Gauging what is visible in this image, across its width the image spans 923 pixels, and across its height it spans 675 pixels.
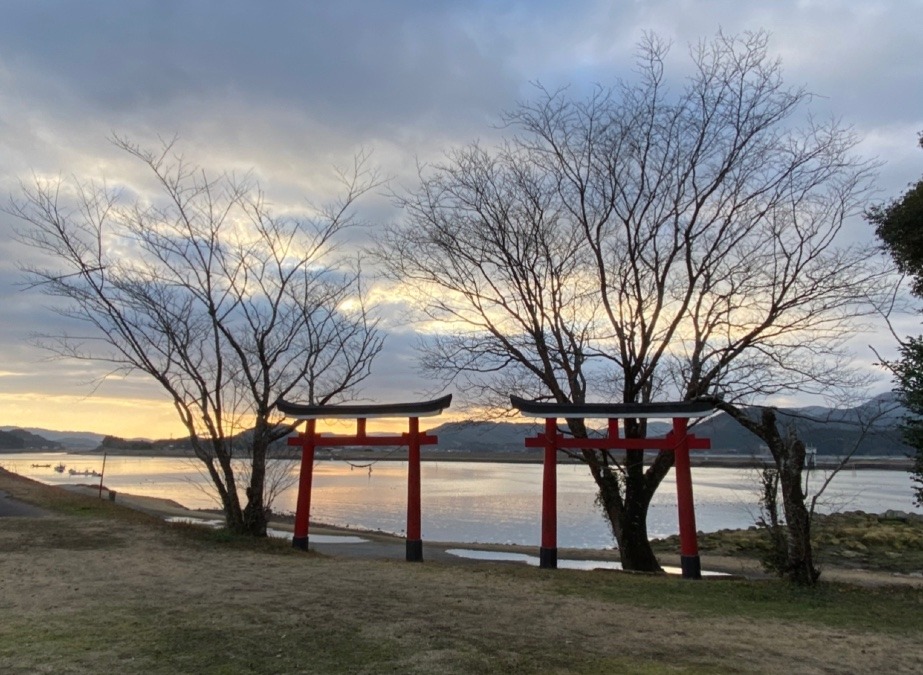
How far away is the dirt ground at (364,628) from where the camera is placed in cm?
461

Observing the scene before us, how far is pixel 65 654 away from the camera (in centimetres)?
458

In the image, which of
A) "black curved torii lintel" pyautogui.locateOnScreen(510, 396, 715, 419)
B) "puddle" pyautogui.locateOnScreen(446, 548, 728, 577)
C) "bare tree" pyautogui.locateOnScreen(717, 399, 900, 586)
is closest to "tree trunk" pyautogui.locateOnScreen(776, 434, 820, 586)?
"bare tree" pyautogui.locateOnScreen(717, 399, 900, 586)

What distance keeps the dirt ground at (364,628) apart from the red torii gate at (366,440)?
2174 mm

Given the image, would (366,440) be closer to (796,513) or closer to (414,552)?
(414,552)

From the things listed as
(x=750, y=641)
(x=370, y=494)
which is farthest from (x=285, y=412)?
(x=370, y=494)

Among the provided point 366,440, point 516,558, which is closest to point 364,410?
point 366,440

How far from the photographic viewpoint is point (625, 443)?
10.1 metres

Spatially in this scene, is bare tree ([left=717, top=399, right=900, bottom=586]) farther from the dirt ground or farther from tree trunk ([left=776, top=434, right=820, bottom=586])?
the dirt ground

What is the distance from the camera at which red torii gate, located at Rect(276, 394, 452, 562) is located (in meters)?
10.8

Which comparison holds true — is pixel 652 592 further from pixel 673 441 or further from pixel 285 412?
pixel 285 412

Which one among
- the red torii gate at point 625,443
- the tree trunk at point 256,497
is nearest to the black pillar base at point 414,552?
the red torii gate at point 625,443

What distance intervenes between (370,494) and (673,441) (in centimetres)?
3627

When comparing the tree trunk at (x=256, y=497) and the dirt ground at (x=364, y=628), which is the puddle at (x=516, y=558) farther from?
the dirt ground at (x=364, y=628)

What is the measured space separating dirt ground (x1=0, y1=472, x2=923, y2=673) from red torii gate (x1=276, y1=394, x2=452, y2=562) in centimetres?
217
